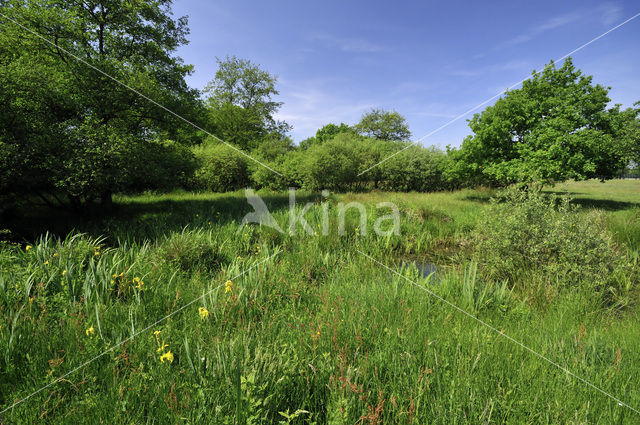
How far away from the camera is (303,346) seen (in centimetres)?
240

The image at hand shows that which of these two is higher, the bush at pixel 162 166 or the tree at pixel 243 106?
the tree at pixel 243 106

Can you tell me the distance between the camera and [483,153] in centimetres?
1452

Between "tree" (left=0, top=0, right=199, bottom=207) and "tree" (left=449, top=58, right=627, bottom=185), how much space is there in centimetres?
1510

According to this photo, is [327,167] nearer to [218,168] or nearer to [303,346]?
[218,168]

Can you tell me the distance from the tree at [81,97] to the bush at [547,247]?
31.5 feet

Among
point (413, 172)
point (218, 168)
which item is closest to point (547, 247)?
point (413, 172)

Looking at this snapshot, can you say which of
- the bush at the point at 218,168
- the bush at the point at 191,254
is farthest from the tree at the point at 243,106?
the bush at the point at 191,254

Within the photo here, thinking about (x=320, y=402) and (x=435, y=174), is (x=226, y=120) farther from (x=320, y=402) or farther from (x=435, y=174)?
(x=320, y=402)

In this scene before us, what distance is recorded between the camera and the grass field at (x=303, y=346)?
1686mm

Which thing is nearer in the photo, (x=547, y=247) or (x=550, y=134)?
(x=547, y=247)

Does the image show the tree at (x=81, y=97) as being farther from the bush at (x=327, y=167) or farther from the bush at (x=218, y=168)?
the bush at (x=327, y=167)

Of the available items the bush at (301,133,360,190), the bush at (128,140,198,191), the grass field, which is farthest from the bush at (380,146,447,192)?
the grass field

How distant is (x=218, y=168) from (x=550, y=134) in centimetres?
2013

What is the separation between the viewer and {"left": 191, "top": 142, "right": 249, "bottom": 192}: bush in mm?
17812
